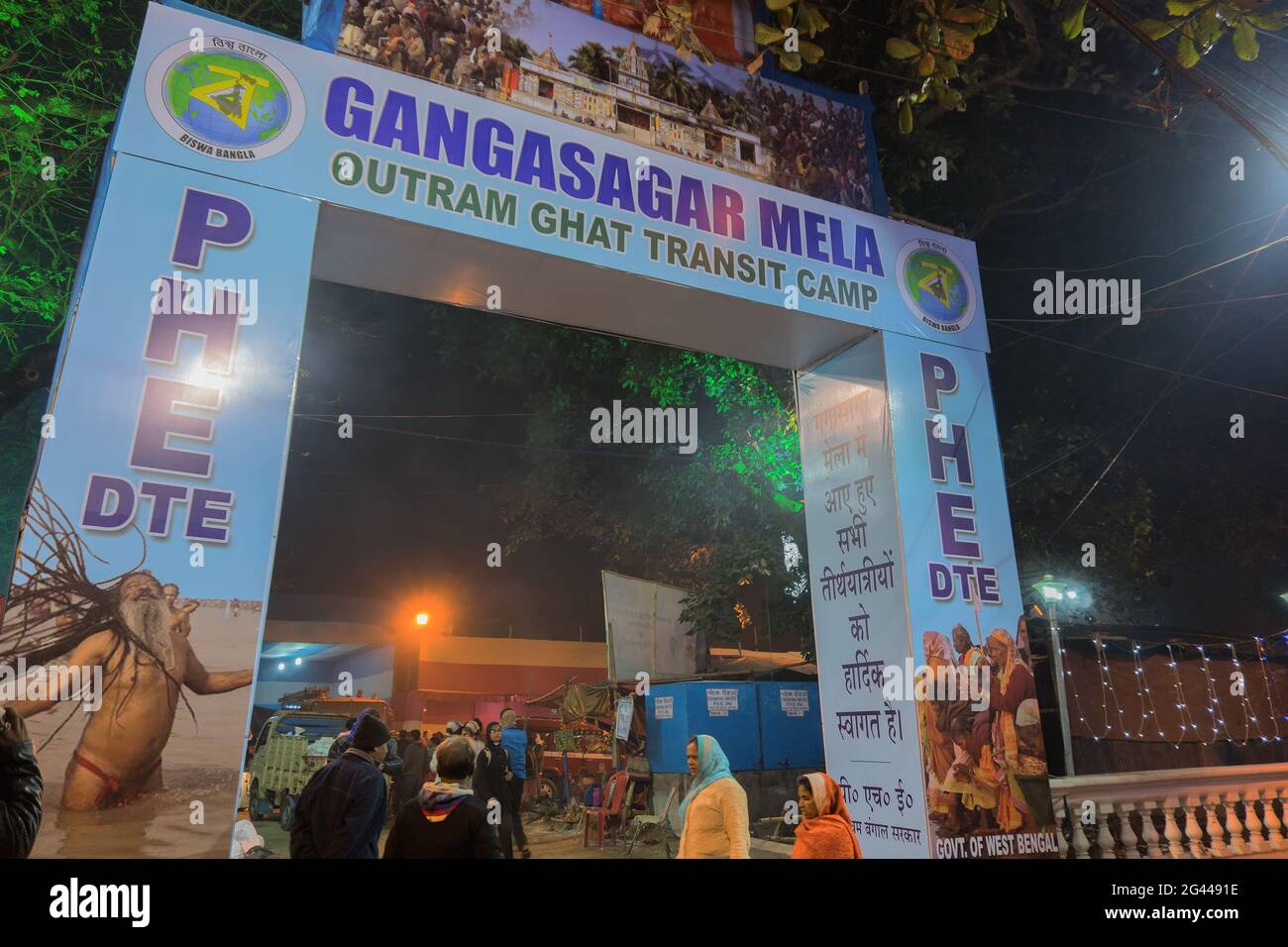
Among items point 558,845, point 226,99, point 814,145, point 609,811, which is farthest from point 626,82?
point 558,845

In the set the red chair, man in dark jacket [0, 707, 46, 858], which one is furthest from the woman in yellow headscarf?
the red chair

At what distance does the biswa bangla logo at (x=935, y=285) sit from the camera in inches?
256

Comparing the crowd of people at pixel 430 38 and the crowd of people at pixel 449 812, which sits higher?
the crowd of people at pixel 430 38

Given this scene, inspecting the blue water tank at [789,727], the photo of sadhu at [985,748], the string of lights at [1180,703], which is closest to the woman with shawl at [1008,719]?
the photo of sadhu at [985,748]

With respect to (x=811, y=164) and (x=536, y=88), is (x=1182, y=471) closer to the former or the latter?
(x=811, y=164)

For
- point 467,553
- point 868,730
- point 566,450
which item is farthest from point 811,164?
point 467,553

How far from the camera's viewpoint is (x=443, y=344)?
13.5 m

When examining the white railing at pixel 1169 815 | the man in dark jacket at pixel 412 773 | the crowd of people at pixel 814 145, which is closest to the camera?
the white railing at pixel 1169 815

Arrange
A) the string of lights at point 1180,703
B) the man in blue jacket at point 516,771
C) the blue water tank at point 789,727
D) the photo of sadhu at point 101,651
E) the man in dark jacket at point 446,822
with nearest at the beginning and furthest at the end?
1. the man in dark jacket at point 446,822
2. the photo of sadhu at point 101,651
3. the man in blue jacket at point 516,771
4. the string of lights at point 1180,703
5. the blue water tank at point 789,727

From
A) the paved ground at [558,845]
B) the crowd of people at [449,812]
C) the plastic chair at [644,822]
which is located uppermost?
the crowd of people at [449,812]

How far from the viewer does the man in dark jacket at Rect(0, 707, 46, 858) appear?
2.17 metres

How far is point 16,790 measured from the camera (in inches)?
87.5

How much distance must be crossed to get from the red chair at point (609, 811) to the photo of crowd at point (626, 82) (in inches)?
292

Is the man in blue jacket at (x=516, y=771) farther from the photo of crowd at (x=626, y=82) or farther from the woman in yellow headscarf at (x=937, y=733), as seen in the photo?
the photo of crowd at (x=626, y=82)
